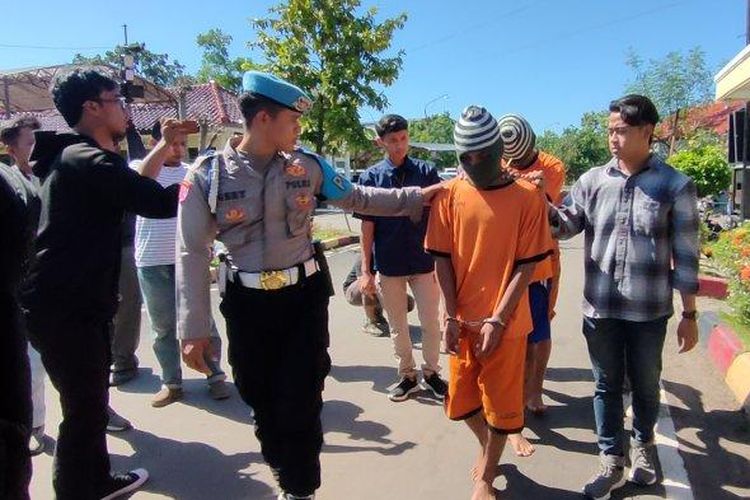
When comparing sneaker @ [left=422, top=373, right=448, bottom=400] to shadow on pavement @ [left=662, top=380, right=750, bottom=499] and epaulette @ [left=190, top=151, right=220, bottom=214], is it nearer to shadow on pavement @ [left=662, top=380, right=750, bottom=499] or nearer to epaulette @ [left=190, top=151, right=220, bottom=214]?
shadow on pavement @ [left=662, top=380, right=750, bottom=499]

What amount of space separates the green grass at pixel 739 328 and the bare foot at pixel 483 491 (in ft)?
8.80

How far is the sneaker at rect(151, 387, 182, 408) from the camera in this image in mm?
4282

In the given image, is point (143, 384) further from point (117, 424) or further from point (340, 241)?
point (340, 241)

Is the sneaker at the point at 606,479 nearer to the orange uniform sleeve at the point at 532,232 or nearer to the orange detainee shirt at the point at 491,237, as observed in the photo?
the orange detainee shirt at the point at 491,237

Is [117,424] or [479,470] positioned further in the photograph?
[117,424]

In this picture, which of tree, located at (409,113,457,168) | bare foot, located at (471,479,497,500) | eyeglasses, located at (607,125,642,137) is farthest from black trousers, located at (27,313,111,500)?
tree, located at (409,113,457,168)

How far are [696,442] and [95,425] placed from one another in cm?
336

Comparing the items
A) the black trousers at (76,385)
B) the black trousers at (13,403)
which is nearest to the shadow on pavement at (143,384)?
the black trousers at (76,385)

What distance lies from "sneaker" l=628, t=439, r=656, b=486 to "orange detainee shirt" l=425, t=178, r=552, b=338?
953mm

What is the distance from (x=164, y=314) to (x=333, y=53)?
9.95m

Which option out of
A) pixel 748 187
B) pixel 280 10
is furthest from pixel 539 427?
pixel 280 10

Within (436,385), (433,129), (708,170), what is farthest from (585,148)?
(436,385)

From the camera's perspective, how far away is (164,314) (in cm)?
432

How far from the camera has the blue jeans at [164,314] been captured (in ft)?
14.1
